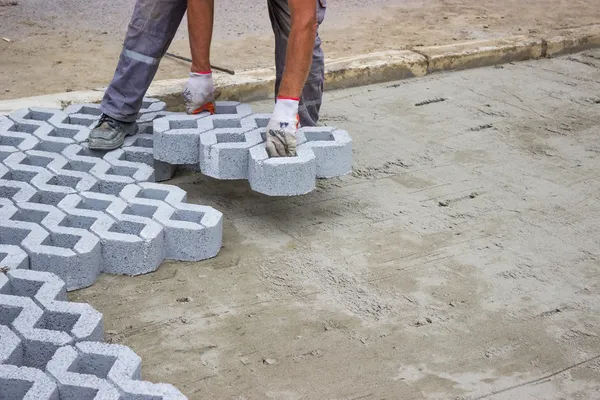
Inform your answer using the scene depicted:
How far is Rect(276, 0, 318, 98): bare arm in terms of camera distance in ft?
12.8

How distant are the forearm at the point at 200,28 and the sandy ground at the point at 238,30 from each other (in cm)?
126

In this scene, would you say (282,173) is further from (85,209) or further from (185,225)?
(85,209)

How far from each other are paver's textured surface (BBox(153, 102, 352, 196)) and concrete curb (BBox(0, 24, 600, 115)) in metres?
1.04

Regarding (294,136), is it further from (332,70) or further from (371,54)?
(371,54)

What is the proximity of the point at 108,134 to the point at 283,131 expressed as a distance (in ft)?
3.15

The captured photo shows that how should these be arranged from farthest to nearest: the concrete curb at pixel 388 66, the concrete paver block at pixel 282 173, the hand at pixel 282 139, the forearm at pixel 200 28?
the concrete curb at pixel 388 66, the forearm at pixel 200 28, the hand at pixel 282 139, the concrete paver block at pixel 282 173

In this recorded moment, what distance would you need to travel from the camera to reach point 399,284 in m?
3.67

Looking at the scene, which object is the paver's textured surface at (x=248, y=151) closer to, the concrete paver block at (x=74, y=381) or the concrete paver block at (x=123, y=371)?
the concrete paver block at (x=123, y=371)

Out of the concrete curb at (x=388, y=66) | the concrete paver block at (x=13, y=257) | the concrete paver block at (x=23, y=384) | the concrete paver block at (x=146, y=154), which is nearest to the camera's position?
the concrete paver block at (x=23, y=384)

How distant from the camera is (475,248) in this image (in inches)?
157

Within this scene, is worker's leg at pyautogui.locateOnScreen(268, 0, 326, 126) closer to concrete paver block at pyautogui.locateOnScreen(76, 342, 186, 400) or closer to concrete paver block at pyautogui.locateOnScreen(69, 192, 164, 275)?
concrete paver block at pyautogui.locateOnScreen(69, 192, 164, 275)

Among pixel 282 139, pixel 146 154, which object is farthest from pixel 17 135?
pixel 282 139

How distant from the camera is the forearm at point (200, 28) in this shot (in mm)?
4293

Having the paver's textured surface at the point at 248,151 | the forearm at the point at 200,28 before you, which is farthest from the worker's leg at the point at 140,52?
the paver's textured surface at the point at 248,151
